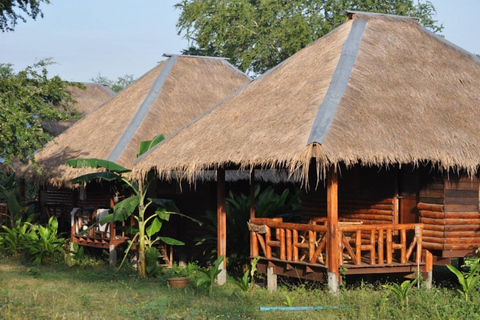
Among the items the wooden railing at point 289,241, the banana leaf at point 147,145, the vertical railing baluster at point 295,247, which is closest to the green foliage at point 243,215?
the wooden railing at point 289,241

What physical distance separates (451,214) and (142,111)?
876 centimetres

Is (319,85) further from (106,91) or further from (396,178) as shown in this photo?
(106,91)

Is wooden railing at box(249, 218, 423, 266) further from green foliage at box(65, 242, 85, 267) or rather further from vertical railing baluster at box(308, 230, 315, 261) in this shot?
green foliage at box(65, 242, 85, 267)

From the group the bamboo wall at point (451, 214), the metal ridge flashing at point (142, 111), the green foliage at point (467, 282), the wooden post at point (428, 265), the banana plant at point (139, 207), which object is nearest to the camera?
the green foliage at point (467, 282)

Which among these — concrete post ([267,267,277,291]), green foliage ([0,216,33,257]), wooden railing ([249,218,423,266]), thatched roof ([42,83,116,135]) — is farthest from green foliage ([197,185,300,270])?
thatched roof ([42,83,116,135])

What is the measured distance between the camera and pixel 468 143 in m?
12.4

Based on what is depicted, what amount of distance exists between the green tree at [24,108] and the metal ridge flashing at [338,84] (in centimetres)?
586

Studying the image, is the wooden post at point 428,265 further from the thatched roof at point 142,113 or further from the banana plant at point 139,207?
the thatched roof at point 142,113

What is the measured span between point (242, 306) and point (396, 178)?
12.5 feet

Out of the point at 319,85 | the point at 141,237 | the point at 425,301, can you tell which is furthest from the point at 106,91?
the point at 425,301

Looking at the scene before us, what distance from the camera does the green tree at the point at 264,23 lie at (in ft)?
112

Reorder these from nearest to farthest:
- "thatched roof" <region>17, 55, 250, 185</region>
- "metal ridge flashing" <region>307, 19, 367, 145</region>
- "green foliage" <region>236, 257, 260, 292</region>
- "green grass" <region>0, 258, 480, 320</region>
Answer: "green grass" <region>0, 258, 480, 320</region> → "metal ridge flashing" <region>307, 19, 367, 145</region> → "green foliage" <region>236, 257, 260, 292</region> → "thatched roof" <region>17, 55, 250, 185</region>

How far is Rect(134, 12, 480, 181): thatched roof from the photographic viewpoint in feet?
38.3

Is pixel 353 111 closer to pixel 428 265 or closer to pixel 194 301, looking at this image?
pixel 428 265
